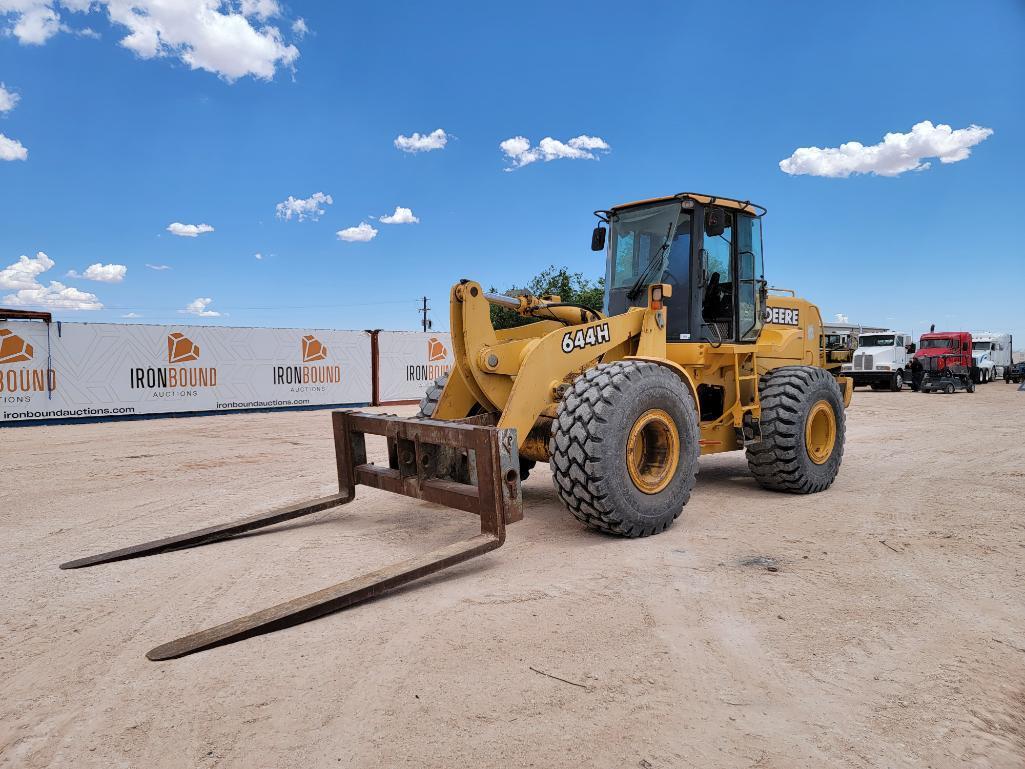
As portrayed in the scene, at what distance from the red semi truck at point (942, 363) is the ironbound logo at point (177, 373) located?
25.9 metres

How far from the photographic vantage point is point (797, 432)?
6.49m

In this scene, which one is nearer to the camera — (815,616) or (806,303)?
(815,616)

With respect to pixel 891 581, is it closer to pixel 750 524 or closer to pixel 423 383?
pixel 750 524

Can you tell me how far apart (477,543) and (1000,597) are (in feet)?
10.3

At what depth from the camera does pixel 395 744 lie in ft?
8.05

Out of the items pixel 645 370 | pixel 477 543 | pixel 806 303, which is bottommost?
pixel 477 543

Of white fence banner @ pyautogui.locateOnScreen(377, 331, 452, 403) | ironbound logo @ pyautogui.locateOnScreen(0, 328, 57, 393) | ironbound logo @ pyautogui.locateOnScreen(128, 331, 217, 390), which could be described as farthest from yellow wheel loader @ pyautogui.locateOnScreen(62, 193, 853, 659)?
white fence banner @ pyautogui.locateOnScreen(377, 331, 452, 403)

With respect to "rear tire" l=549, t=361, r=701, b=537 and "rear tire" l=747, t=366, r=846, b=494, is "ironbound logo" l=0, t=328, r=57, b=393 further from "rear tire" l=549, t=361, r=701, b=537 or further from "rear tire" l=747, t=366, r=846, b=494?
"rear tire" l=747, t=366, r=846, b=494

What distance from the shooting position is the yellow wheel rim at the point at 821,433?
6945 millimetres

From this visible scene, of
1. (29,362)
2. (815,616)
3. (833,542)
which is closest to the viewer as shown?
(815,616)

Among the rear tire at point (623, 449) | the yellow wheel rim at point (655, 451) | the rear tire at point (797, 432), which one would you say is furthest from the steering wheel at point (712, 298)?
the yellow wheel rim at point (655, 451)

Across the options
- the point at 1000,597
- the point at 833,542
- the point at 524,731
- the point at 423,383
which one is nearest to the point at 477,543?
the point at 524,731

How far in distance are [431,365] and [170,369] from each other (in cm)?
812

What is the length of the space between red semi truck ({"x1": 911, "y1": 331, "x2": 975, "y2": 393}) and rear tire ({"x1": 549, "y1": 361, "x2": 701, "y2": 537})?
25.7m
